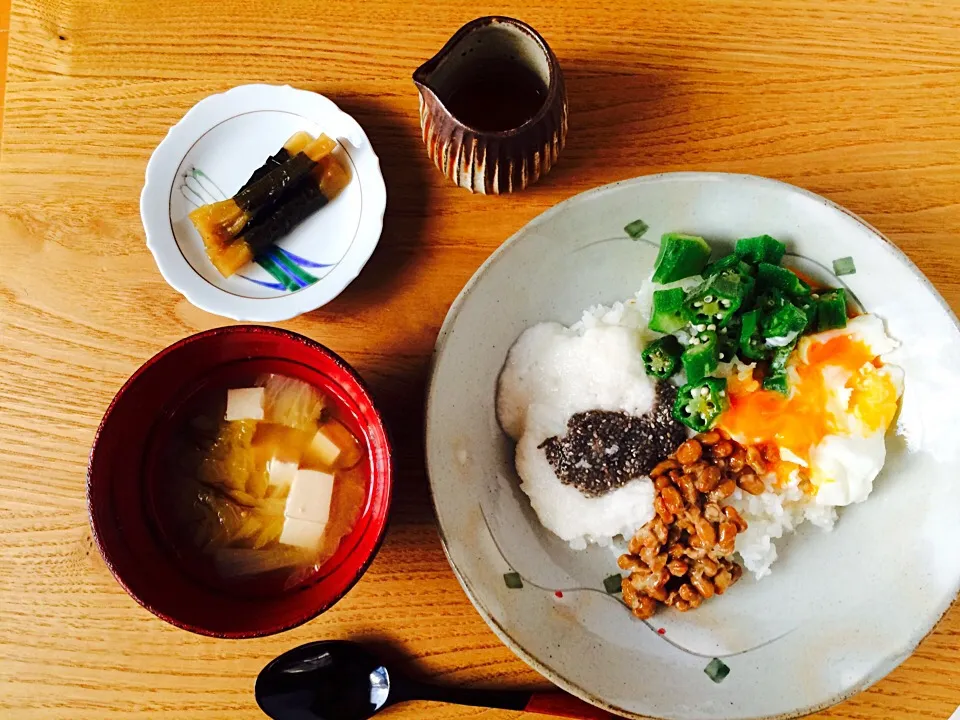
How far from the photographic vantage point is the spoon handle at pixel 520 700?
144cm

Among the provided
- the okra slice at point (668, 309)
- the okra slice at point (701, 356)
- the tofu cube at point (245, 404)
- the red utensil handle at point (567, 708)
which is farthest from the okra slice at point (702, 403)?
the tofu cube at point (245, 404)

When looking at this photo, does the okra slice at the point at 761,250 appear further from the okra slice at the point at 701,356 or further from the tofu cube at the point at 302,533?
the tofu cube at the point at 302,533

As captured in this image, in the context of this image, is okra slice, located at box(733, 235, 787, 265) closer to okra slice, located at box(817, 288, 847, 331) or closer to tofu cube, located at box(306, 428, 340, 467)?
okra slice, located at box(817, 288, 847, 331)

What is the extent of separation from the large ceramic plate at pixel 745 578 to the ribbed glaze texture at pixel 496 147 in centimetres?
11

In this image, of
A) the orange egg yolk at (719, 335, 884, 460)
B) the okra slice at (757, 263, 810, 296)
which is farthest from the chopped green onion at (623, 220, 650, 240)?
the orange egg yolk at (719, 335, 884, 460)

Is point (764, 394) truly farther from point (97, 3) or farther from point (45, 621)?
point (97, 3)

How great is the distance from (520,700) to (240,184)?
1.15m

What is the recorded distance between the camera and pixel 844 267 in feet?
4.78

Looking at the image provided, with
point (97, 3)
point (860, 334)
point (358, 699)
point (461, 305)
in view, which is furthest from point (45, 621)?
point (860, 334)

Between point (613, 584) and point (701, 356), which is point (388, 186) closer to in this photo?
point (701, 356)

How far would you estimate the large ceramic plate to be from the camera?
4.53 feet

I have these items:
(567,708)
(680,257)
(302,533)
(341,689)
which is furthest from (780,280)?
(341,689)

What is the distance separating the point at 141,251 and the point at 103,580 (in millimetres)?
659

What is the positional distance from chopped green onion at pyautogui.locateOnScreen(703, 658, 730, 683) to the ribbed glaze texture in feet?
3.16
